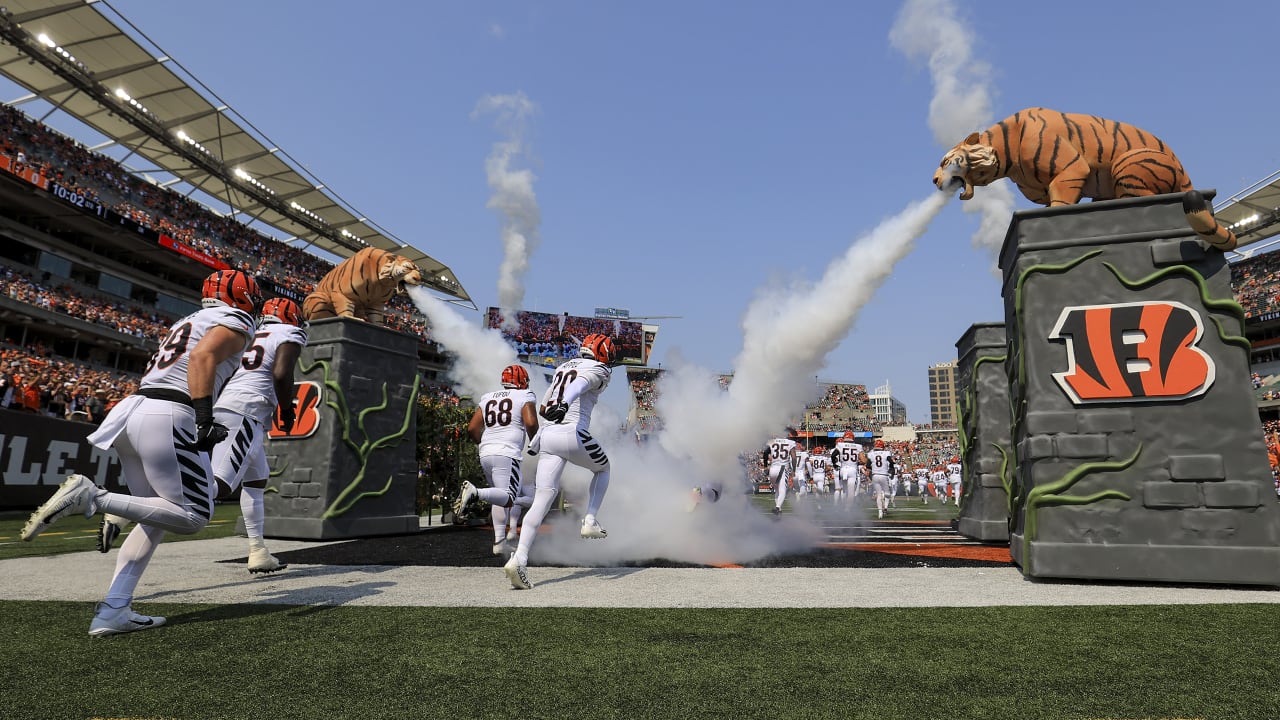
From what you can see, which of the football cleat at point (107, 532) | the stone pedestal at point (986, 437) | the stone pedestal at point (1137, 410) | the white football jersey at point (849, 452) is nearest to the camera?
the football cleat at point (107, 532)

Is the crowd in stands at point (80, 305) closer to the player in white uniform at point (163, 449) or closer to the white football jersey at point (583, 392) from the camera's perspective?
the white football jersey at point (583, 392)

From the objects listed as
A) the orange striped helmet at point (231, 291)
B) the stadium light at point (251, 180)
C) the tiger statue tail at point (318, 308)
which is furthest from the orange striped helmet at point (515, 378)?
the stadium light at point (251, 180)

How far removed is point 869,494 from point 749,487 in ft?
88.3

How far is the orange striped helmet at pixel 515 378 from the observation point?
896 cm

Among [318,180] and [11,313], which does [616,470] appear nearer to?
[11,313]

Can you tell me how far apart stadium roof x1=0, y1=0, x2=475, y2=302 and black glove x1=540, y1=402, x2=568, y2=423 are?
2999cm

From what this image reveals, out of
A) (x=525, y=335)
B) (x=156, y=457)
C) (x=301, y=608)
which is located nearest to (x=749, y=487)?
(x=301, y=608)

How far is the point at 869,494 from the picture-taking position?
119 ft

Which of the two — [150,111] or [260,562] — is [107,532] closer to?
[260,562]

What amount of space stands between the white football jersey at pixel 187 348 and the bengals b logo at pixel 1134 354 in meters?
6.57

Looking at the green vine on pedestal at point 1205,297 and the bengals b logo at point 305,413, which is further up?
the green vine on pedestal at point 1205,297

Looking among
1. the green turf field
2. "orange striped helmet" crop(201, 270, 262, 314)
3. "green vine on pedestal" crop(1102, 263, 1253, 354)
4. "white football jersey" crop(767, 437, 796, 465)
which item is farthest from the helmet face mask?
"white football jersey" crop(767, 437, 796, 465)

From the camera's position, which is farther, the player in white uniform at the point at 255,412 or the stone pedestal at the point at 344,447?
the stone pedestal at the point at 344,447

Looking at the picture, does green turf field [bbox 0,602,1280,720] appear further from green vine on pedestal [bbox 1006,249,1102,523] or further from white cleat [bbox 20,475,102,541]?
green vine on pedestal [bbox 1006,249,1102,523]
